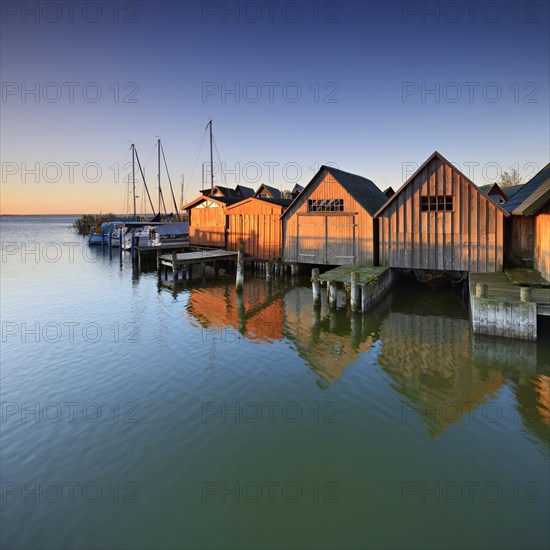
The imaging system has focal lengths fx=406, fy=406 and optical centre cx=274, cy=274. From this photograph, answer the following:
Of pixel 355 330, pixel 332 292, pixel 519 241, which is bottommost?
pixel 355 330

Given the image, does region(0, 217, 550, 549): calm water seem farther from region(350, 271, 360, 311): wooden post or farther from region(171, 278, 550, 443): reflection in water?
region(350, 271, 360, 311): wooden post

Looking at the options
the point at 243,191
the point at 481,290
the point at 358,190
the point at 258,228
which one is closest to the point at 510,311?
the point at 481,290

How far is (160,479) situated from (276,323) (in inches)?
450

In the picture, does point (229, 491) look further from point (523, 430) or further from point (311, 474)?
point (523, 430)

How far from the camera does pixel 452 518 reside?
630 centimetres

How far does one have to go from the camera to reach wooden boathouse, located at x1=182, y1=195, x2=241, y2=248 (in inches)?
1417

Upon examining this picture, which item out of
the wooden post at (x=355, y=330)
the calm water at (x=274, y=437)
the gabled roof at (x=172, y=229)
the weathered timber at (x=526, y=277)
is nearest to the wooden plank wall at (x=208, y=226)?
the gabled roof at (x=172, y=229)

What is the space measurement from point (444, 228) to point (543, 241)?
5511 mm

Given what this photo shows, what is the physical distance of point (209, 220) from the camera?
37.2 metres

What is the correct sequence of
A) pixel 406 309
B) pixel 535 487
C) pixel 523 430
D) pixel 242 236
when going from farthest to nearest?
1. pixel 242 236
2. pixel 406 309
3. pixel 523 430
4. pixel 535 487

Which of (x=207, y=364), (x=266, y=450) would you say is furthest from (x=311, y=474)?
(x=207, y=364)

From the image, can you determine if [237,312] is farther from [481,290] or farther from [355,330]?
[481,290]

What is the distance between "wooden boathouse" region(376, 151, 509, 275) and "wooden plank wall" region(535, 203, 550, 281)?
1.90 meters

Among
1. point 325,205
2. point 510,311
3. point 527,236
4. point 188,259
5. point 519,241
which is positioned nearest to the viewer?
point 510,311
